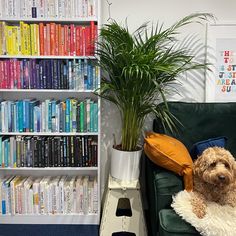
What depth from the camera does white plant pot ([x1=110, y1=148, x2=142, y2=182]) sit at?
7.04 feet

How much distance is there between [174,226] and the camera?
5.04 feet

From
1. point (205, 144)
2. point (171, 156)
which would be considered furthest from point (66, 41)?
point (205, 144)

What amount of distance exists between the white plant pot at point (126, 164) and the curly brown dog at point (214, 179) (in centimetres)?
51

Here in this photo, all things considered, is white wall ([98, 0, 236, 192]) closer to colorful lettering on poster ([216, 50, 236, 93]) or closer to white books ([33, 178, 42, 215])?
colorful lettering on poster ([216, 50, 236, 93])

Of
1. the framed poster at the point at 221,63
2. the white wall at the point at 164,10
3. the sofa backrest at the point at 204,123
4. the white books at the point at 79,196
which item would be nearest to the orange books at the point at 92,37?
the white wall at the point at 164,10

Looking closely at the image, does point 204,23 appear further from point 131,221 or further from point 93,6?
point 131,221

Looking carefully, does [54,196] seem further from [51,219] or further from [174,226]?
[174,226]

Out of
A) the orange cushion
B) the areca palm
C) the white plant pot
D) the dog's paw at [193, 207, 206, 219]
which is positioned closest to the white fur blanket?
the dog's paw at [193, 207, 206, 219]

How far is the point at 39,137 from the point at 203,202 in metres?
1.35

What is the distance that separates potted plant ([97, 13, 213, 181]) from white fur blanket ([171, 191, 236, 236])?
57cm

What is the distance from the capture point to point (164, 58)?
2.12 m

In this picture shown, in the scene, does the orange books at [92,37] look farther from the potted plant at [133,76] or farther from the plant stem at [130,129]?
the plant stem at [130,129]

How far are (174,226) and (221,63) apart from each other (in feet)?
4.84

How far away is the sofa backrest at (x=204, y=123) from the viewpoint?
220cm
